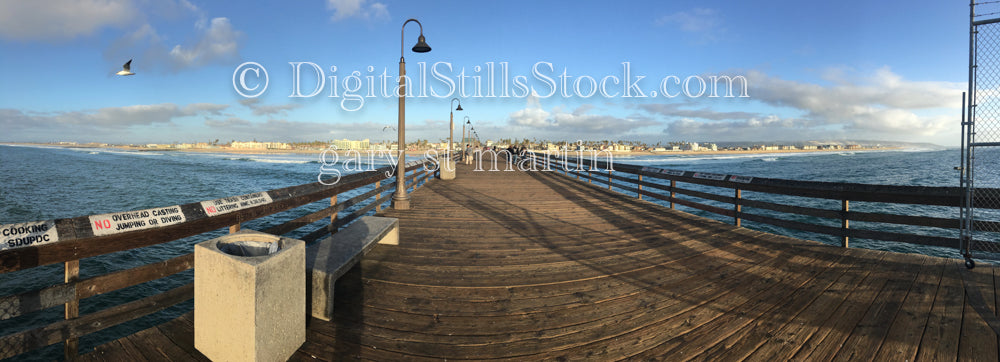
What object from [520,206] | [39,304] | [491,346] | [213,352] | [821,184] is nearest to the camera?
[39,304]

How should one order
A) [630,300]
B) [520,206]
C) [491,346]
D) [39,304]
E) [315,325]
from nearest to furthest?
[39,304]
[491,346]
[315,325]
[630,300]
[520,206]

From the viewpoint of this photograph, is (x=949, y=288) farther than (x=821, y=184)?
No

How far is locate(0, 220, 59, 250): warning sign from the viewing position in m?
1.96

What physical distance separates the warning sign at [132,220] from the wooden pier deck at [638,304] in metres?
0.81

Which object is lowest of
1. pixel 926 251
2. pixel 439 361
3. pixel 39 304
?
pixel 926 251

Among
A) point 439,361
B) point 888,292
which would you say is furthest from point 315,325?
point 888,292

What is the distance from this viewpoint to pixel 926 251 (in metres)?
13.5

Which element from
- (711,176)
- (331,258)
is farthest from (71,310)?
(711,176)

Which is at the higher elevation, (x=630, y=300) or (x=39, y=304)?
(x=39, y=304)

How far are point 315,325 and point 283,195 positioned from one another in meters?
1.59

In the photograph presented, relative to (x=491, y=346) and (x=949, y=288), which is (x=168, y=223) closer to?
(x=491, y=346)

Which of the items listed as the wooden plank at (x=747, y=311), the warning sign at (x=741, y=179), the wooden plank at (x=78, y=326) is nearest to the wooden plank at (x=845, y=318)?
the wooden plank at (x=747, y=311)

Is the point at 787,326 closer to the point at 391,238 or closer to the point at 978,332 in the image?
the point at 978,332

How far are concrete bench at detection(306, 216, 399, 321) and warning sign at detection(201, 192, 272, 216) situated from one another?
632mm
